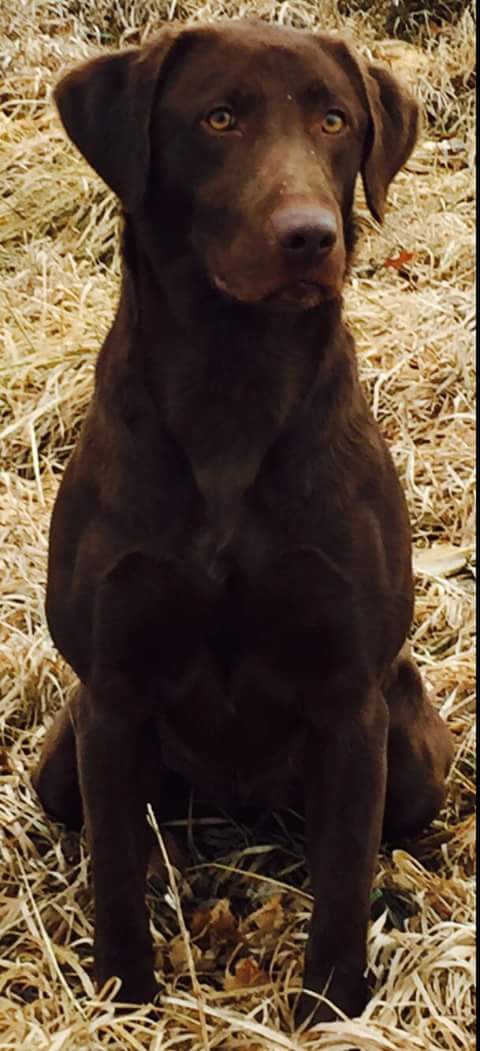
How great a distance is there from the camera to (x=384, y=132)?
259 centimetres

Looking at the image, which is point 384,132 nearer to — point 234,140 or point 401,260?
point 234,140

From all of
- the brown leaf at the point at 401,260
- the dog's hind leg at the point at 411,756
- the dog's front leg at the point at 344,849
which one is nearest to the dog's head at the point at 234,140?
the dog's front leg at the point at 344,849

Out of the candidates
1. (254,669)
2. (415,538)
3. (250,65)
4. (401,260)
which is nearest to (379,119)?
(250,65)

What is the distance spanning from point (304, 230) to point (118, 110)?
40 cm

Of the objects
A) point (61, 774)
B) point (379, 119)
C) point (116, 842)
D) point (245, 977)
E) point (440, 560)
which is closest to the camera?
point (379, 119)

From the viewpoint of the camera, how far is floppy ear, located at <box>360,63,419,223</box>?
101 inches

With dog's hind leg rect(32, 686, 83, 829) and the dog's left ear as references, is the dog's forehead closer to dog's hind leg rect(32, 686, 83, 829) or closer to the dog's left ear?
the dog's left ear

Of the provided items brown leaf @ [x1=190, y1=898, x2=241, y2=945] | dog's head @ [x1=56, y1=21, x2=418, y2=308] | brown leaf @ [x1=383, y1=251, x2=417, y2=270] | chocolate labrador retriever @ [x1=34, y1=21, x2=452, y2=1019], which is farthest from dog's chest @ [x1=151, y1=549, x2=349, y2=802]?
brown leaf @ [x1=383, y1=251, x2=417, y2=270]

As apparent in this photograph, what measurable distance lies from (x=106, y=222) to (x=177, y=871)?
9.95ft

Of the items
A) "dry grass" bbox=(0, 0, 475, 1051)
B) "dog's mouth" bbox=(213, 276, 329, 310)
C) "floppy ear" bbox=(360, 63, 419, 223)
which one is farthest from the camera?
"dry grass" bbox=(0, 0, 475, 1051)

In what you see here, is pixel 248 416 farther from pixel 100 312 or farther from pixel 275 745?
pixel 100 312

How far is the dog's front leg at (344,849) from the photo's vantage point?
8.55ft

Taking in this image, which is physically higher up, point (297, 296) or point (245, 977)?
point (297, 296)

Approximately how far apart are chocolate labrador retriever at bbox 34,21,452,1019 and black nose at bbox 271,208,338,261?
6 cm
